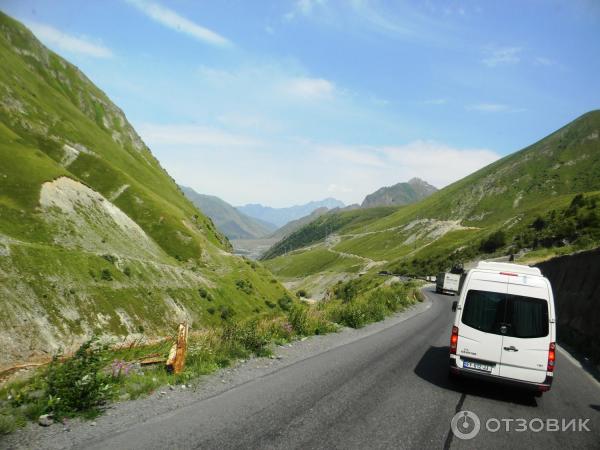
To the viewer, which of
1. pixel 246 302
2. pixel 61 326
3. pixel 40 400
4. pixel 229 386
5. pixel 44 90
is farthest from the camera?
pixel 44 90

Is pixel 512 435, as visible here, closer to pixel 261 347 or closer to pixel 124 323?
pixel 261 347

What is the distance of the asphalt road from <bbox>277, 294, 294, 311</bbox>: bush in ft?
253

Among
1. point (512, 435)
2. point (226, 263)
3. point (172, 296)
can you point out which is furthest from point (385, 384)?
point (226, 263)

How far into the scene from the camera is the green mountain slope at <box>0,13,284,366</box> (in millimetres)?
37781

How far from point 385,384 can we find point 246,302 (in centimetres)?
6747

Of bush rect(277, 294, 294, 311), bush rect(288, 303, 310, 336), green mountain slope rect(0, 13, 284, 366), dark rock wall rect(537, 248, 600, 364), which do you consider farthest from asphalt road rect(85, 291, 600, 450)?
bush rect(277, 294, 294, 311)

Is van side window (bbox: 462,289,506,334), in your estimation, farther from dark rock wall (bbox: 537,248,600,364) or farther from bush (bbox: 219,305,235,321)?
bush (bbox: 219,305,235,321)

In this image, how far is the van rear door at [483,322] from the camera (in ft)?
38.2

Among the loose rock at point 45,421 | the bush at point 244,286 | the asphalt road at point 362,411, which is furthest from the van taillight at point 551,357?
the bush at point 244,286

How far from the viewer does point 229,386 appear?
35.5ft

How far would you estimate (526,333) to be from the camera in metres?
11.4

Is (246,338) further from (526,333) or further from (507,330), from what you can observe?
(526,333)

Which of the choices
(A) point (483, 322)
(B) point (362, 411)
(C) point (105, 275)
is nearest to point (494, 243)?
(C) point (105, 275)

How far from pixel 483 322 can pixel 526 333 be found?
3.62 feet
